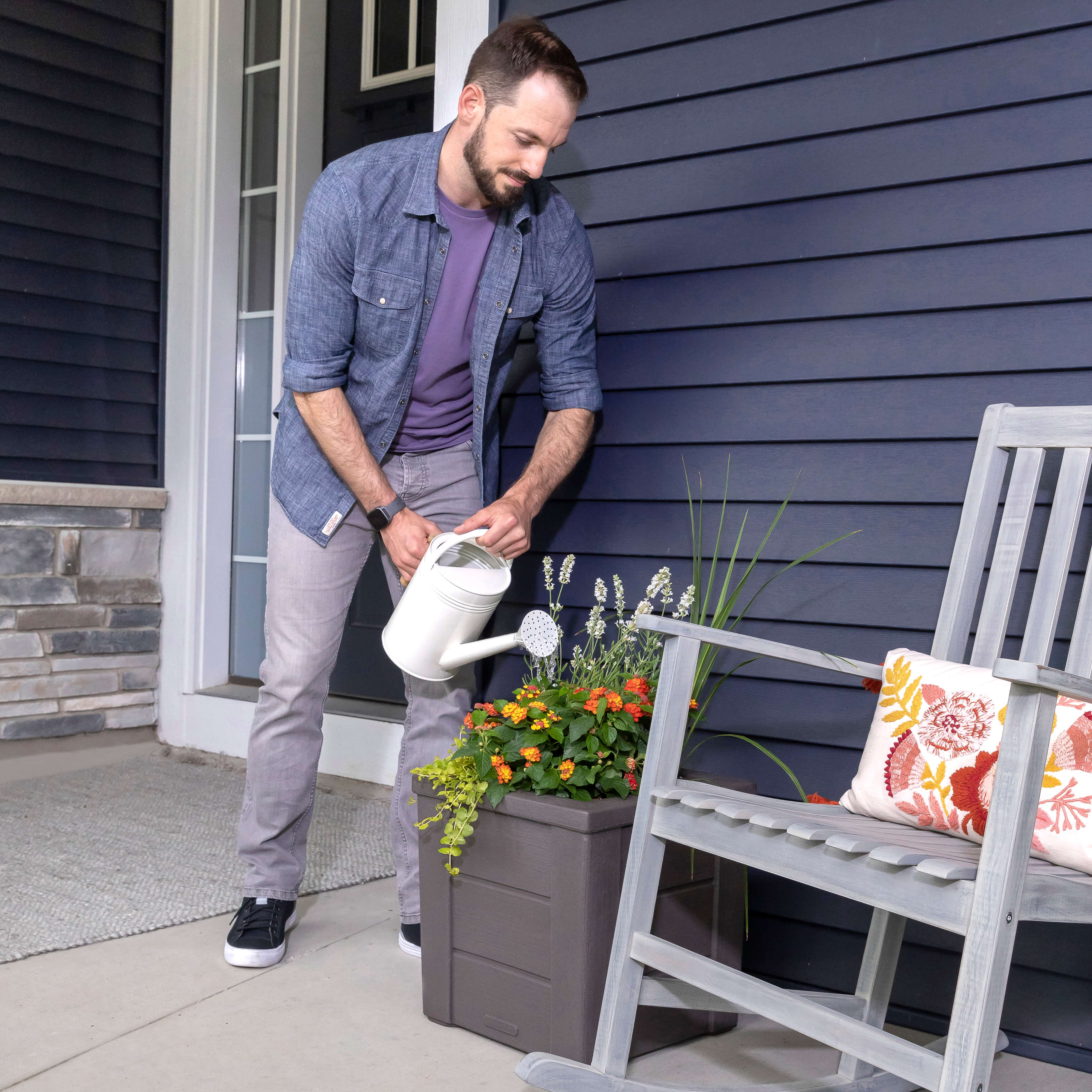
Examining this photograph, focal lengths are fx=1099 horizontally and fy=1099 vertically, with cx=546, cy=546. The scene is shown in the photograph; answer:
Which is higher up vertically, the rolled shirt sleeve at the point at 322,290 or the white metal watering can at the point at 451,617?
the rolled shirt sleeve at the point at 322,290

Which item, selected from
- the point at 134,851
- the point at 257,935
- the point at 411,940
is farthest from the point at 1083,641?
the point at 134,851

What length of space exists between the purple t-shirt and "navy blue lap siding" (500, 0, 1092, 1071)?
1.03 feet

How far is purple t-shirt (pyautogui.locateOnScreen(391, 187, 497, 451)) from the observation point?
177 cm

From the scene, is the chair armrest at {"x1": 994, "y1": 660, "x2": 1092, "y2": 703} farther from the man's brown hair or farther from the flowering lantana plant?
the man's brown hair

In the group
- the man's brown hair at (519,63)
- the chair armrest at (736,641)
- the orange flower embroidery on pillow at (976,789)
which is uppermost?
the man's brown hair at (519,63)

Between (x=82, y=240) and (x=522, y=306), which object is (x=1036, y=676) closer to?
(x=522, y=306)

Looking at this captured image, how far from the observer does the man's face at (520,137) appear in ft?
5.25

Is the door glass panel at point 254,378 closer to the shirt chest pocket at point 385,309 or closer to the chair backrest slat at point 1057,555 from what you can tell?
the shirt chest pocket at point 385,309

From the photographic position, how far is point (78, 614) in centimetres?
308

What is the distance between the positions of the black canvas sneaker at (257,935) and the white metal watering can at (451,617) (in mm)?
487

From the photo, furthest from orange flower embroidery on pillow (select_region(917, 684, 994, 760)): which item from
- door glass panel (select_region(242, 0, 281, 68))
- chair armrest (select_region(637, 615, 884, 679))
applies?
door glass panel (select_region(242, 0, 281, 68))

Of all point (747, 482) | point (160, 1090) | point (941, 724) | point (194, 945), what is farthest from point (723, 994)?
point (194, 945)

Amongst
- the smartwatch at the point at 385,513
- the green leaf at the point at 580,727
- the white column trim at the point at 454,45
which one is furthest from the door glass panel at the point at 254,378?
the green leaf at the point at 580,727

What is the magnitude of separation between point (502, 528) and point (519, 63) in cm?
68
